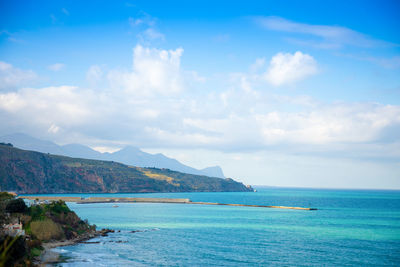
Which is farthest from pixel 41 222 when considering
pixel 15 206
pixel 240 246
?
pixel 240 246

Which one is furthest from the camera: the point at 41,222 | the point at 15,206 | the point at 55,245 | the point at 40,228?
the point at 15,206

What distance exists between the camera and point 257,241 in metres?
66.4

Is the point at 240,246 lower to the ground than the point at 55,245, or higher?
higher

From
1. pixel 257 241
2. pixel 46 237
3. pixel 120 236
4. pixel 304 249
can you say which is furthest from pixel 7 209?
pixel 304 249

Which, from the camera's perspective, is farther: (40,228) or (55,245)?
(40,228)

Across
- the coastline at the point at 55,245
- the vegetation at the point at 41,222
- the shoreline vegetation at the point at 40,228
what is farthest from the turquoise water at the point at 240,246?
the vegetation at the point at 41,222

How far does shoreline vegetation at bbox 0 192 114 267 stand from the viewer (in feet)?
157

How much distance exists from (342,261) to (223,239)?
938 inches

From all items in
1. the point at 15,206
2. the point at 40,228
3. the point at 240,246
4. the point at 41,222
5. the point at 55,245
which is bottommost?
the point at 55,245

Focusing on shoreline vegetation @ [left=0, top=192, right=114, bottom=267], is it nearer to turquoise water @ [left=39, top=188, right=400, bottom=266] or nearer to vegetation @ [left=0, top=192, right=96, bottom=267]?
vegetation @ [left=0, top=192, right=96, bottom=267]

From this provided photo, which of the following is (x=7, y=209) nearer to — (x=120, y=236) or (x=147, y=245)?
(x=120, y=236)

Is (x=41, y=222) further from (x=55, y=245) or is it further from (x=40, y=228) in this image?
(x=55, y=245)

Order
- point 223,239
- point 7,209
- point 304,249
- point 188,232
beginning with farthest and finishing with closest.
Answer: point 188,232 < point 223,239 < point 7,209 < point 304,249

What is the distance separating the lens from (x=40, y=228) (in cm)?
6122
